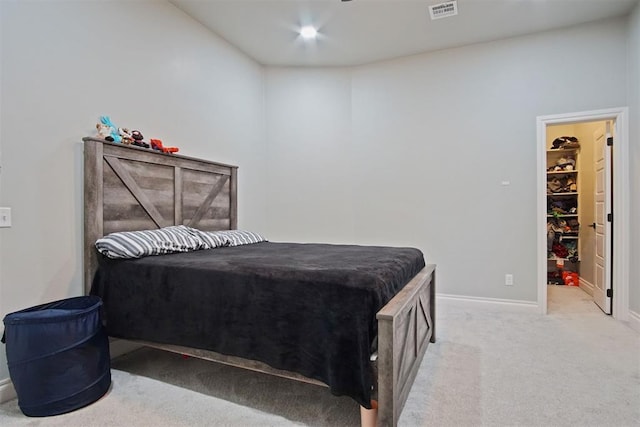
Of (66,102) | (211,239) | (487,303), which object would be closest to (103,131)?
(66,102)

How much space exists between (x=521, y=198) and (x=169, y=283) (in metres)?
3.59

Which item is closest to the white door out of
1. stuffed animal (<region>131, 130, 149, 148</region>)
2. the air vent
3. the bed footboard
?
the air vent

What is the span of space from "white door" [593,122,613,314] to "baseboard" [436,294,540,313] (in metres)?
0.73

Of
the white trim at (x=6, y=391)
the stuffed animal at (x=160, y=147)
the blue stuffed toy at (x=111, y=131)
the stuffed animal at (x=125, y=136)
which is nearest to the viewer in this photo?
the white trim at (x=6, y=391)

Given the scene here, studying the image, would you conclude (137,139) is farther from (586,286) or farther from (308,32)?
(586,286)

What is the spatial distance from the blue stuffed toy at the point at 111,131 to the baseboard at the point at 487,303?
11.7 feet

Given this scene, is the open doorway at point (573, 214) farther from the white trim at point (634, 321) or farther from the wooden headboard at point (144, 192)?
the wooden headboard at point (144, 192)

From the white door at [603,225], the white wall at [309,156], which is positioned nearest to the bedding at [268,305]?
the white wall at [309,156]

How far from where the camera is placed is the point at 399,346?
1.70 m

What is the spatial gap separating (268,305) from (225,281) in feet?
0.99

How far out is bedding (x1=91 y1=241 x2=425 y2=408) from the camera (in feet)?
5.18

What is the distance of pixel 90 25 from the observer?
98.1 inches

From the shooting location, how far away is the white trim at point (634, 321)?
308cm

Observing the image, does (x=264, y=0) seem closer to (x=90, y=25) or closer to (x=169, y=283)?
(x=90, y=25)
